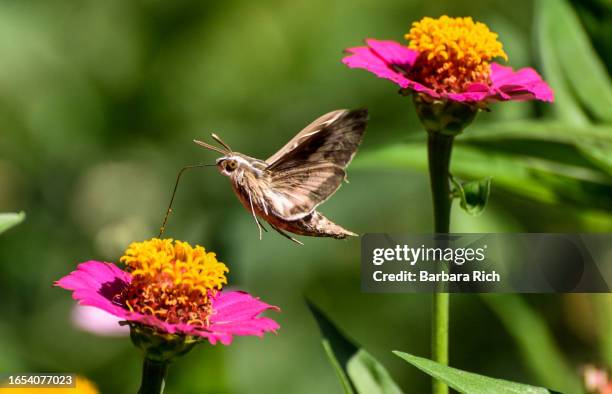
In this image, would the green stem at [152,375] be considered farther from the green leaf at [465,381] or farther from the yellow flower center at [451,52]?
the yellow flower center at [451,52]

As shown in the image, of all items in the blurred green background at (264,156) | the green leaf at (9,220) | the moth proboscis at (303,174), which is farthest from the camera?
the blurred green background at (264,156)

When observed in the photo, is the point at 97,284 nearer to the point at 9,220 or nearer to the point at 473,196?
the point at 9,220

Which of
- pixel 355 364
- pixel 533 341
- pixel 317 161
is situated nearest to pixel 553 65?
pixel 533 341

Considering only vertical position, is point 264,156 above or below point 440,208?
above

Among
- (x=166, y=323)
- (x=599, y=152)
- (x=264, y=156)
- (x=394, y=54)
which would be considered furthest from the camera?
(x=264, y=156)

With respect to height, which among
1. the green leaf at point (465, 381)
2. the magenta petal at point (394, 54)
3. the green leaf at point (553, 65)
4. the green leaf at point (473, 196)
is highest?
the green leaf at point (553, 65)

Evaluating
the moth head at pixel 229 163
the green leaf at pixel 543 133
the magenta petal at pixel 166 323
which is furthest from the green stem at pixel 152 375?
the green leaf at pixel 543 133

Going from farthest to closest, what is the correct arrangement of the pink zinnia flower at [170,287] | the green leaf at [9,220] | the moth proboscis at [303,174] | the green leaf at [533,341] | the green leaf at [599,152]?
1. the green leaf at [533,341]
2. the green leaf at [599,152]
3. the moth proboscis at [303,174]
4. the pink zinnia flower at [170,287]
5. the green leaf at [9,220]
